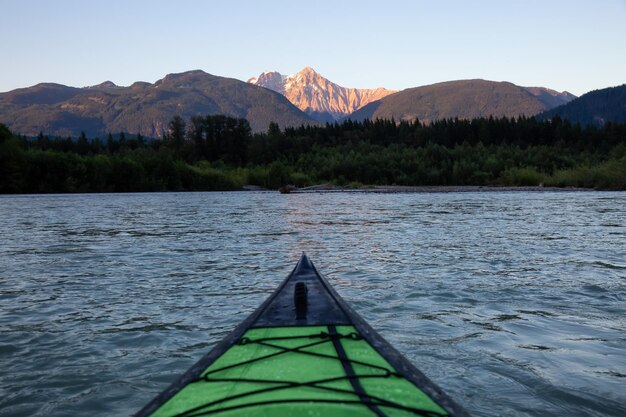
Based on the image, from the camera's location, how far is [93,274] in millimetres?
12562

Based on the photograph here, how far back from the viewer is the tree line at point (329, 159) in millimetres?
70375

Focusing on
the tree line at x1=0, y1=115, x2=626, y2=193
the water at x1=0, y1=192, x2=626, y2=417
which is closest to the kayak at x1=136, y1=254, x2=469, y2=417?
the water at x1=0, y1=192, x2=626, y2=417

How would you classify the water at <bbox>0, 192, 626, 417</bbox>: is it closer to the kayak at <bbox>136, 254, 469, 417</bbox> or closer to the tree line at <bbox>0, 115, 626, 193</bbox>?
the kayak at <bbox>136, 254, 469, 417</bbox>

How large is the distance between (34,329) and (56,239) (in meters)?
12.4

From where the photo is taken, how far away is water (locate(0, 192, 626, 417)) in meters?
5.78

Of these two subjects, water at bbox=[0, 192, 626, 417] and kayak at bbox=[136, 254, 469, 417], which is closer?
kayak at bbox=[136, 254, 469, 417]

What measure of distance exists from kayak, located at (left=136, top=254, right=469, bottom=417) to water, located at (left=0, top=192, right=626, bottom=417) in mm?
1465

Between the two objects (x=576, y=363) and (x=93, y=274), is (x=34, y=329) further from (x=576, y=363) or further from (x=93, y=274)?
(x=576, y=363)

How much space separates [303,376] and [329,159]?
321 ft

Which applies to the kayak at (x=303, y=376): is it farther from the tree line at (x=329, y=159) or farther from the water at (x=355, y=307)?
the tree line at (x=329, y=159)

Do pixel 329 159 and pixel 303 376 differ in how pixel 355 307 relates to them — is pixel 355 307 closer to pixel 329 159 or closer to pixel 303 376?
pixel 303 376

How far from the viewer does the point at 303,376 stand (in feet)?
13.2

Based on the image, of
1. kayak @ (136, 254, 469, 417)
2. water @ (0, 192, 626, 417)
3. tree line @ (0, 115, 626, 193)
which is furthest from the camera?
tree line @ (0, 115, 626, 193)

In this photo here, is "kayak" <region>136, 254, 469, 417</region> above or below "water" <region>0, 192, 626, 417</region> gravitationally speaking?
above
